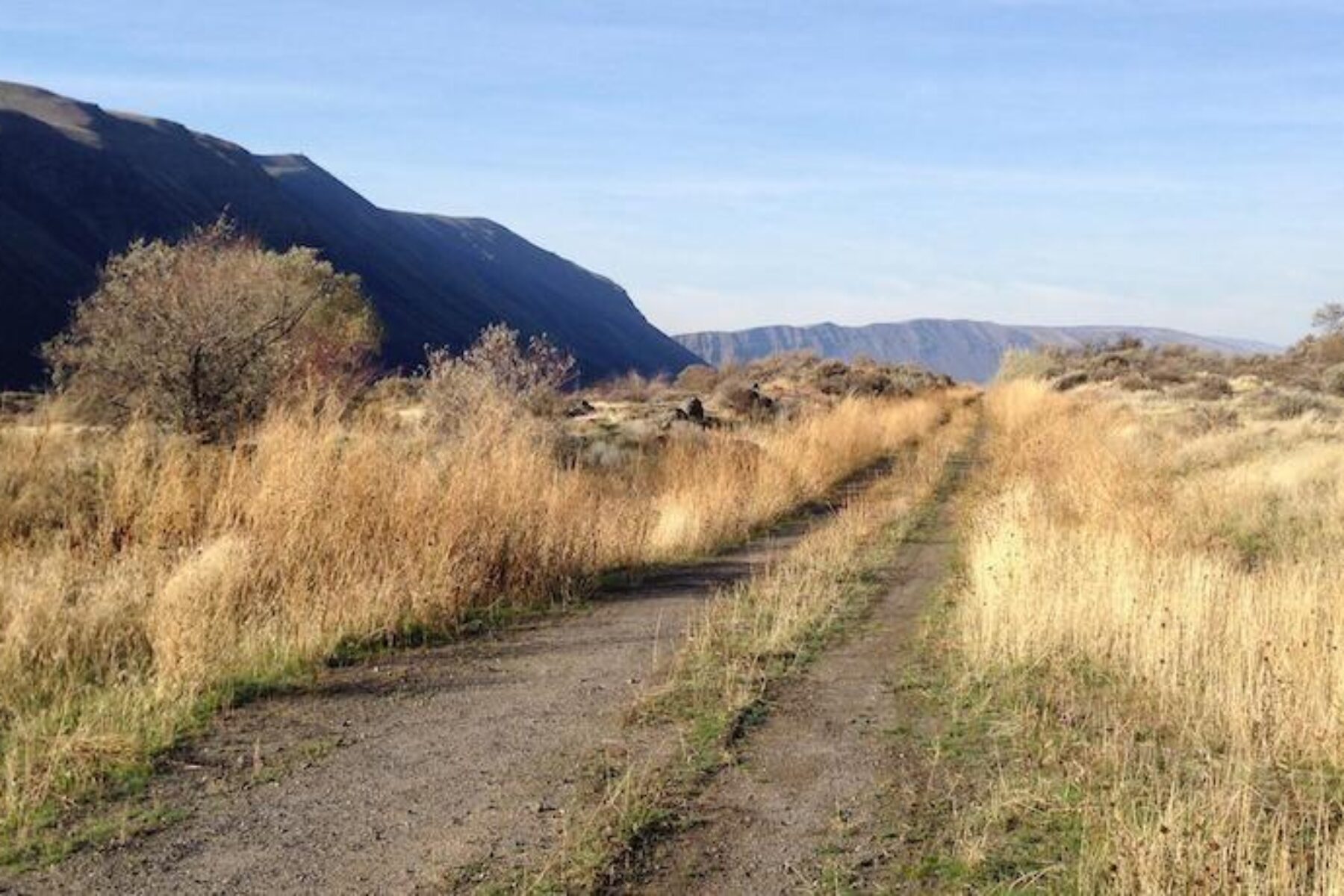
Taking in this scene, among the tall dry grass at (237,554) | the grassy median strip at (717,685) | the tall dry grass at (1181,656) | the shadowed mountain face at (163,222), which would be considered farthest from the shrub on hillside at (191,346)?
the shadowed mountain face at (163,222)

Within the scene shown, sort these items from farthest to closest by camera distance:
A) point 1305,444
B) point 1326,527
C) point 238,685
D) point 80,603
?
point 1305,444
point 1326,527
point 80,603
point 238,685

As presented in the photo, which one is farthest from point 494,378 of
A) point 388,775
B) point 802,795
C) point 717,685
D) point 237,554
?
point 802,795

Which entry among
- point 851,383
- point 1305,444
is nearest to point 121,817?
point 1305,444

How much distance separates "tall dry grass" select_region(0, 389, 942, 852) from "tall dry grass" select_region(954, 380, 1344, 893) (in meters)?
3.66

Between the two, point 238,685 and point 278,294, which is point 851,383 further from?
point 238,685

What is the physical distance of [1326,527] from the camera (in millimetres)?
12812

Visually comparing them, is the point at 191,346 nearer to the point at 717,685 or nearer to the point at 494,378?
the point at 494,378

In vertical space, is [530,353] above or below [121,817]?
above

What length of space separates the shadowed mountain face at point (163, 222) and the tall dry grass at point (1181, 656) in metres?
74.1

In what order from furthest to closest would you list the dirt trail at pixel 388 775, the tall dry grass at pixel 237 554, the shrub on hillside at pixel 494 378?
1. the shrub on hillside at pixel 494 378
2. the tall dry grass at pixel 237 554
3. the dirt trail at pixel 388 775

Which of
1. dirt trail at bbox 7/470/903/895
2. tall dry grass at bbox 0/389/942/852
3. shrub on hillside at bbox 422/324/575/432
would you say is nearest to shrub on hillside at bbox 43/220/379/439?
shrub on hillside at bbox 422/324/575/432

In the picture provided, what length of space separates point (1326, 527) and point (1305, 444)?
9.58 m

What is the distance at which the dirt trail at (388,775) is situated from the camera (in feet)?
13.7

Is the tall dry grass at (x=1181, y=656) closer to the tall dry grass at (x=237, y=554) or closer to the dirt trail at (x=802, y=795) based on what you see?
the dirt trail at (x=802, y=795)
